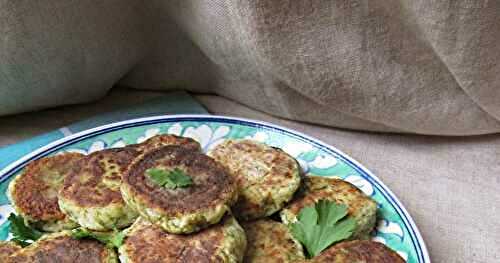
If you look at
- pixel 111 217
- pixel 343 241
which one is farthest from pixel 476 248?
pixel 111 217

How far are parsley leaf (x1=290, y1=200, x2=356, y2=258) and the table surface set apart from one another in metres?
0.27

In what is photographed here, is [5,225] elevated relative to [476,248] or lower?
lower

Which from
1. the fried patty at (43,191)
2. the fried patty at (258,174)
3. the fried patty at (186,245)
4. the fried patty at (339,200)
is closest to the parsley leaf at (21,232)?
the fried patty at (43,191)

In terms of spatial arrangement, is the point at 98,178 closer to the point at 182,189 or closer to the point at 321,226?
the point at 182,189

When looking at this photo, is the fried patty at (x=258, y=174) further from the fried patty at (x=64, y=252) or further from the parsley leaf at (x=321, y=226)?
the fried patty at (x=64, y=252)

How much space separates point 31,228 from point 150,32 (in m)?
0.70

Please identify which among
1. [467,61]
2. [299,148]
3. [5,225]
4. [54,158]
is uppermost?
[467,61]

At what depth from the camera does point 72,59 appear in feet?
5.66

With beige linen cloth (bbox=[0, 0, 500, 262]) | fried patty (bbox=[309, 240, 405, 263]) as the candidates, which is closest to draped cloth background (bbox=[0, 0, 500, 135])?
beige linen cloth (bbox=[0, 0, 500, 262])

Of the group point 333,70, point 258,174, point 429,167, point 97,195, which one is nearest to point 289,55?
point 333,70

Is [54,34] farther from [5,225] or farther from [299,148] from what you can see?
[299,148]

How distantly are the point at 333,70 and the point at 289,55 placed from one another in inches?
4.8

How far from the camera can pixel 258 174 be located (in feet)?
4.70

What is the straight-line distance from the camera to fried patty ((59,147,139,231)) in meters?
1.33
